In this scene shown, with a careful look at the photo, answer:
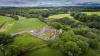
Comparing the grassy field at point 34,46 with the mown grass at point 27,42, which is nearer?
the grassy field at point 34,46

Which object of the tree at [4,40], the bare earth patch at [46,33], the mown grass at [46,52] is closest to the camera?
the tree at [4,40]

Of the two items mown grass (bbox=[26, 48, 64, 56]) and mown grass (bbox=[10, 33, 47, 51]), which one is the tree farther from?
mown grass (bbox=[26, 48, 64, 56])

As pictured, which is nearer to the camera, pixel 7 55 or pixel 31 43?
pixel 7 55

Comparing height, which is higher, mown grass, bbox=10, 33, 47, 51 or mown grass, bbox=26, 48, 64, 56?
mown grass, bbox=10, 33, 47, 51

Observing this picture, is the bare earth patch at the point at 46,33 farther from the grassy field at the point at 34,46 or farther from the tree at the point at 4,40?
the tree at the point at 4,40

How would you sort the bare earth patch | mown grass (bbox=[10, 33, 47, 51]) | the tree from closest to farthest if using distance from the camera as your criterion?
the tree
mown grass (bbox=[10, 33, 47, 51])
the bare earth patch

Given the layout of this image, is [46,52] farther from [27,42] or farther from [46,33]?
[46,33]

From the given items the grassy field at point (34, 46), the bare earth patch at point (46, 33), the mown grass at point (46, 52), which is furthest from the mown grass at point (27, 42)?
the bare earth patch at point (46, 33)

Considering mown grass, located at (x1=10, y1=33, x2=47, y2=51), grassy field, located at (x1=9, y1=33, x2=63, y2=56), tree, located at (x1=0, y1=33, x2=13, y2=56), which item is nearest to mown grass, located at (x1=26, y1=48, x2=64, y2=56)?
grassy field, located at (x1=9, y1=33, x2=63, y2=56)

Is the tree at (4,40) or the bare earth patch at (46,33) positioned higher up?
the tree at (4,40)

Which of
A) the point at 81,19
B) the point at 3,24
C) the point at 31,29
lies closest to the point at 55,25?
the point at 31,29

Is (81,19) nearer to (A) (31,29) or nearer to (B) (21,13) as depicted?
(B) (21,13)
